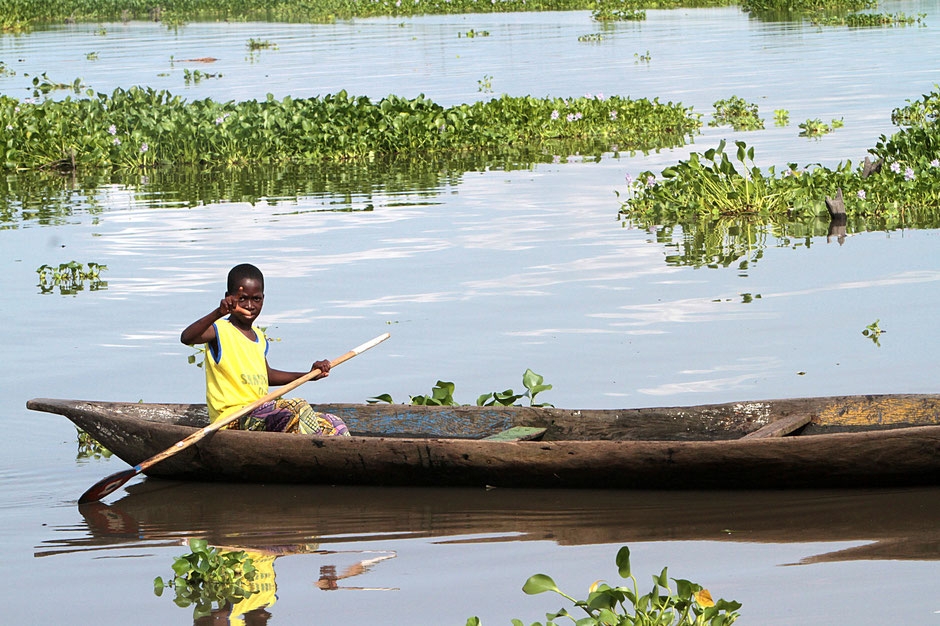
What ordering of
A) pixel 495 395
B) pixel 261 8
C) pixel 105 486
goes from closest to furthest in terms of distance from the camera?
pixel 105 486
pixel 495 395
pixel 261 8

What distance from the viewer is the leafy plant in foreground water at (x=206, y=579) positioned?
176 inches

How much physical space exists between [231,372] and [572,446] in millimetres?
1686

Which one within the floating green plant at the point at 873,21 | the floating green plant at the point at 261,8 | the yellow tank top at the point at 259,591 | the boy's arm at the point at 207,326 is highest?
the floating green plant at the point at 261,8

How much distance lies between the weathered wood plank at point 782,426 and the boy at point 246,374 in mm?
1909

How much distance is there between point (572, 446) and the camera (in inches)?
221

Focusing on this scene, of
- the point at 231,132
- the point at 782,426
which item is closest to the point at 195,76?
the point at 231,132

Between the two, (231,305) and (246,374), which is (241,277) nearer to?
(231,305)

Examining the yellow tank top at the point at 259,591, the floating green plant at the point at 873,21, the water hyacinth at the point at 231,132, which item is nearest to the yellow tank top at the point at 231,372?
the yellow tank top at the point at 259,591

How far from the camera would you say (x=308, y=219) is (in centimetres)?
1271

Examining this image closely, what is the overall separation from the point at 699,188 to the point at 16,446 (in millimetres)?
7047

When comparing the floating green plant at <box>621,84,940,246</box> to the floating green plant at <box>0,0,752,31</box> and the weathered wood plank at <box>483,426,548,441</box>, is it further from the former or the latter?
the floating green plant at <box>0,0,752,31</box>

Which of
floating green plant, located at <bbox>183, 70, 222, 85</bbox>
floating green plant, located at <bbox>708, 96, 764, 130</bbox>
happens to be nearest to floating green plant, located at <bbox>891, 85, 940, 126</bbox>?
floating green plant, located at <bbox>708, 96, 764, 130</bbox>

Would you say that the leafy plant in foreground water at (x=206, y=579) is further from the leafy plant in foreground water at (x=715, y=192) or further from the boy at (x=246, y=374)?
the leafy plant in foreground water at (x=715, y=192)

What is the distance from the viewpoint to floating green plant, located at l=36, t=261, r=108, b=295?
33.4 feet
